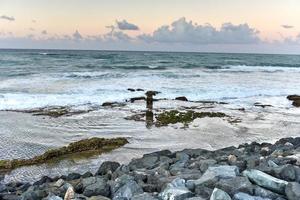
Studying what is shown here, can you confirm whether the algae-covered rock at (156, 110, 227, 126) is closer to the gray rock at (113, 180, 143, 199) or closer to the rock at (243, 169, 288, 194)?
the gray rock at (113, 180, 143, 199)

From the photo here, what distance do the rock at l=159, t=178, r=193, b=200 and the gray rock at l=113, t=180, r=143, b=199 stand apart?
13.2 inches

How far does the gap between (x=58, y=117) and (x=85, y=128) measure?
2108 millimetres

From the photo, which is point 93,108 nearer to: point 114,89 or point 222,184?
point 114,89

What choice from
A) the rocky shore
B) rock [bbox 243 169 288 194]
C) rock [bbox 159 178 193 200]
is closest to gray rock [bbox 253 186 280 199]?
the rocky shore

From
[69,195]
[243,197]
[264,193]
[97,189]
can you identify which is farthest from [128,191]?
[264,193]

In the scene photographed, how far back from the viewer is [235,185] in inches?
185

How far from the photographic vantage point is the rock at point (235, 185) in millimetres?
4609

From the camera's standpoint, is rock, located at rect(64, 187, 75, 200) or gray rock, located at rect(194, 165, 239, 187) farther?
rock, located at rect(64, 187, 75, 200)

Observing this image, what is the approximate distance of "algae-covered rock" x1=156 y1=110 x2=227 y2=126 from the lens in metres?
14.0

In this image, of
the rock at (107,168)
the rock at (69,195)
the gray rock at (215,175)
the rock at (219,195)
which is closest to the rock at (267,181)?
the gray rock at (215,175)

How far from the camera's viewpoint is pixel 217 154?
789 centimetres

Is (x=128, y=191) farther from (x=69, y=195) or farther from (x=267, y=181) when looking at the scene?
(x=267, y=181)

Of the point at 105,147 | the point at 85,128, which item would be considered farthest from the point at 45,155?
the point at 85,128

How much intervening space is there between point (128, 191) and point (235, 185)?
1281 millimetres
